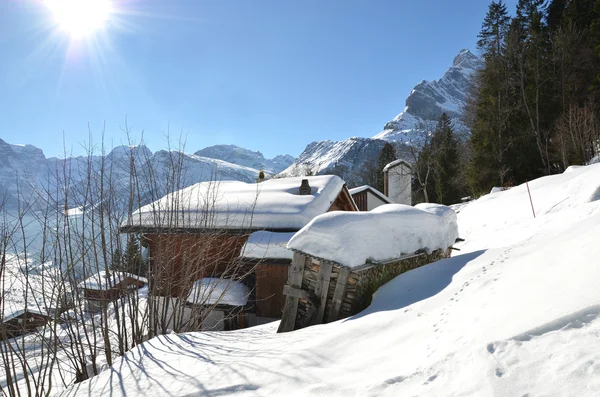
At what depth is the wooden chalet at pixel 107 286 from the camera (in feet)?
17.3

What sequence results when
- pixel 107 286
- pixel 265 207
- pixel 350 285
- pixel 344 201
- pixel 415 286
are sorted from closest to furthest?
1. pixel 415 286
2. pixel 350 285
3. pixel 107 286
4. pixel 265 207
5. pixel 344 201

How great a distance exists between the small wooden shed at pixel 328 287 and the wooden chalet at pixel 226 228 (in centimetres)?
156

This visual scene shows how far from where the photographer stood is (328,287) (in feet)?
15.9

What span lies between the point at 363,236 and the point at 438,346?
242 cm

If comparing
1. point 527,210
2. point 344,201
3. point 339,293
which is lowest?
point 339,293

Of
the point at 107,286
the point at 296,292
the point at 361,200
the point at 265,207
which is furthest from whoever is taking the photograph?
the point at 361,200

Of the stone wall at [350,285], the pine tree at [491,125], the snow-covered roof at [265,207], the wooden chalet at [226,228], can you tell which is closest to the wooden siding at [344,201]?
the wooden chalet at [226,228]

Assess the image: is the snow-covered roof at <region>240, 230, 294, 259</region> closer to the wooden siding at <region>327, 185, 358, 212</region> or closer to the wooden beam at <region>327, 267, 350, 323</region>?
the wooden beam at <region>327, 267, 350, 323</region>

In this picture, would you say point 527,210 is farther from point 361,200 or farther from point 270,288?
point 361,200

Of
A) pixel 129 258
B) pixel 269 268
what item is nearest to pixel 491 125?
pixel 269 268

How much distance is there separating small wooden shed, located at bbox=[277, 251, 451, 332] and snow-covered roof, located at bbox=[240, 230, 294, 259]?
2957mm

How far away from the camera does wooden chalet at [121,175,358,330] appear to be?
6.16 m

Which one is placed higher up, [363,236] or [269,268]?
[363,236]

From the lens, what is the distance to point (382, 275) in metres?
5.04
